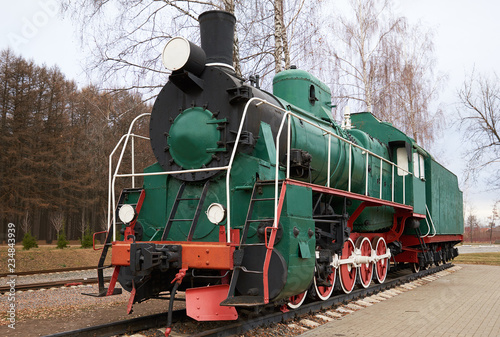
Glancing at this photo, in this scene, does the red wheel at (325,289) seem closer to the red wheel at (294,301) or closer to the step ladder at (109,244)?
the red wheel at (294,301)

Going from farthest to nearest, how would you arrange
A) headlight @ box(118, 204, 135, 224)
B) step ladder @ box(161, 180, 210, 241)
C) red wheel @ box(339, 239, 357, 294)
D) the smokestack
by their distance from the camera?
red wheel @ box(339, 239, 357, 294)
the smokestack
headlight @ box(118, 204, 135, 224)
step ladder @ box(161, 180, 210, 241)

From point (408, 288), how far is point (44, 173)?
25439mm

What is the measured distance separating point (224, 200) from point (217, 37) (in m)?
2.45

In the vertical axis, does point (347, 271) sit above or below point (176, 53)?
below

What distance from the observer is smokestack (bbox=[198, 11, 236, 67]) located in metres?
6.37

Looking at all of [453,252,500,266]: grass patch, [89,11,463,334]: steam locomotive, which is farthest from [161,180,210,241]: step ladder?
[453,252,500,266]: grass patch

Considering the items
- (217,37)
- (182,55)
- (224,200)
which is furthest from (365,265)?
(182,55)

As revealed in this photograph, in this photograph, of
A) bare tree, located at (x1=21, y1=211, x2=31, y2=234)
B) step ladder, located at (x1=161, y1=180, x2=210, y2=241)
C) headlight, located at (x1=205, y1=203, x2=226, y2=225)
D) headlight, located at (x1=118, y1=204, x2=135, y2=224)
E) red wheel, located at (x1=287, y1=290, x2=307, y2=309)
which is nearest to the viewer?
headlight, located at (x1=205, y1=203, x2=226, y2=225)

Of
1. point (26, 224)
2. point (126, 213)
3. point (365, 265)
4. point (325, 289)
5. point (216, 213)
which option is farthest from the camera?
point (26, 224)

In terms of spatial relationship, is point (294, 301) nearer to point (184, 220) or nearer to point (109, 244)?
point (184, 220)

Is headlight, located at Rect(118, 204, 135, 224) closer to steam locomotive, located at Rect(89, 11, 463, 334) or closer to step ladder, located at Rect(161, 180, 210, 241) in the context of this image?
steam locomotive, located at Rect(89, 11, 463, 334)

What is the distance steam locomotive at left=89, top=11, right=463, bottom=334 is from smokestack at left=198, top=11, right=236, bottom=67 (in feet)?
0.05

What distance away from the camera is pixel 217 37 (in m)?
6.41

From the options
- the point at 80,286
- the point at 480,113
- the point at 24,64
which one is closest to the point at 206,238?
the point at 80,286
